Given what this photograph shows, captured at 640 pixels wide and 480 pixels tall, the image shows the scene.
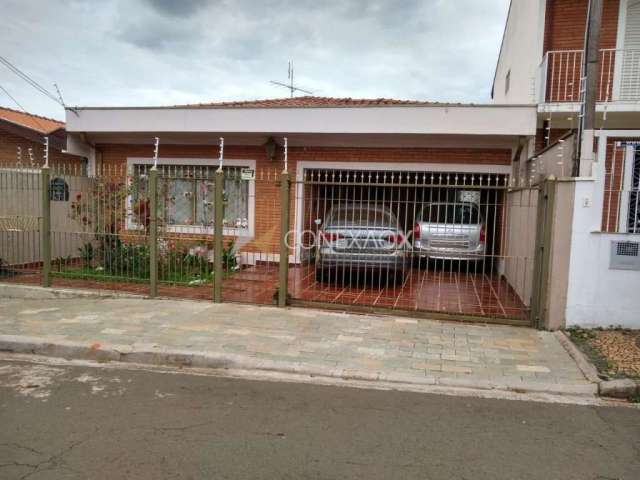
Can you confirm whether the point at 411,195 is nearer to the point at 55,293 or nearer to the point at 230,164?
the point at 230,164

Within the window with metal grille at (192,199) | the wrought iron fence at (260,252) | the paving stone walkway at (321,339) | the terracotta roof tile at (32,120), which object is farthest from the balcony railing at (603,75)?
the terracotta roof tile at (32,120)

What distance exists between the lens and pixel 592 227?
666 centimetres

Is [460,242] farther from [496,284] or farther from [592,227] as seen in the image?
[592,227]

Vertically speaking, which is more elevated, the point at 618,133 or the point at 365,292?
the point at 618,133

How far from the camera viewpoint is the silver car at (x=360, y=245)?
8500 mm

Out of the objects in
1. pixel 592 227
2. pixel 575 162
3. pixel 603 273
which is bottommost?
pixel 603 273

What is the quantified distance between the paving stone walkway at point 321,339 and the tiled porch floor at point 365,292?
1.60ft

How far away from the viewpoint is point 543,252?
6891 millimetres

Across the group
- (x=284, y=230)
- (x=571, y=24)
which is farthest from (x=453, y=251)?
(x=571, y=24)

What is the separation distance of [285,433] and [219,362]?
1829 mm

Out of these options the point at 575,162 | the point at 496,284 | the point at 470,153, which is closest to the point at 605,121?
the point at 470,153

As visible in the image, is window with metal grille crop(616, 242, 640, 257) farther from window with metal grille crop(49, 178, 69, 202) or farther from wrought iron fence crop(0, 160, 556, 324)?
window with metal grille crop(49, 178, 69, 202)

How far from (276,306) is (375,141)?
5.25 metres

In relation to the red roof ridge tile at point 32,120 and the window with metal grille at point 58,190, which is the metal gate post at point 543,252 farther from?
the red roof ridge tile at point 32,120
